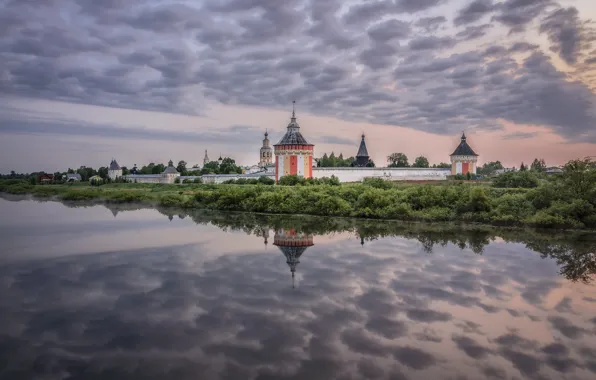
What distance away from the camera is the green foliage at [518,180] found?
78.7 ft

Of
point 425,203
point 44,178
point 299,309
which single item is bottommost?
point 299,309

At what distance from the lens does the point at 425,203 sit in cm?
2044

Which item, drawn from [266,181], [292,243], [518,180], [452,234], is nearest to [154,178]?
[266,181]

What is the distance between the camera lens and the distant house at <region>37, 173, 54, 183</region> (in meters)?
61.3

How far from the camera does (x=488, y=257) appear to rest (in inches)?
484

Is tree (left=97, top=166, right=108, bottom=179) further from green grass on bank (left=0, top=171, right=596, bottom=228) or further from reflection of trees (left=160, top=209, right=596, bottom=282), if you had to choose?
reflection of trees (left=160, top=209, right=596, bottom=282)

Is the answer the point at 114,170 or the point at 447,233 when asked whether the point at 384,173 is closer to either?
the point at 447,233

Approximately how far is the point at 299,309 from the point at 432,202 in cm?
1377

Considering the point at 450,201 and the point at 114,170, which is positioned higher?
the point at 114,170

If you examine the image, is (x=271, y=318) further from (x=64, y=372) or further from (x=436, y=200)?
(x=436, y=200)

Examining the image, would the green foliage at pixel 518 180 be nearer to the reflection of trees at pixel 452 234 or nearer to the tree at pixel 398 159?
the reflection of trees at pixel 452 234

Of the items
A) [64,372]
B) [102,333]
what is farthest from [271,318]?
[64,372]

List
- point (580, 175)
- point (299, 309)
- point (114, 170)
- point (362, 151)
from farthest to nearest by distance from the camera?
point (114, 170) → point (362, 151) → point (580, 175) → point (299, 309)

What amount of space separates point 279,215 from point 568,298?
15513 mm
